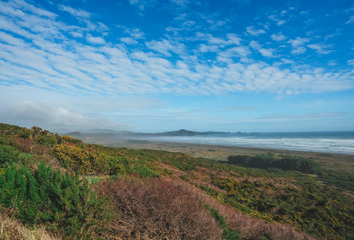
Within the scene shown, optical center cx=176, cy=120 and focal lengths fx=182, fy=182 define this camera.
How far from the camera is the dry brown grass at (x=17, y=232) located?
8.58 ft

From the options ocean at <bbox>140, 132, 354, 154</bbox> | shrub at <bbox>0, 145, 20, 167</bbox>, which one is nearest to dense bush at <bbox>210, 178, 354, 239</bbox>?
shrub at <bbox>0, 145, 20, 167</bbox>

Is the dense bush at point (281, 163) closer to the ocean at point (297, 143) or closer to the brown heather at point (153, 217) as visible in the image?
the ocean at point (297, 143)

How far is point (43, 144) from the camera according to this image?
9.50 meters

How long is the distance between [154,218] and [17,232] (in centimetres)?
218

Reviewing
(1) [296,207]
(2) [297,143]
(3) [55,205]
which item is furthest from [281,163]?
(2) [297,143]

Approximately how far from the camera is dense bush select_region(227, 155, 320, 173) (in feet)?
82.0

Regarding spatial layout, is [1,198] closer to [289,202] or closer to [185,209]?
[185,209]

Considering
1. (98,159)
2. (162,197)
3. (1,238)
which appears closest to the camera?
(1,238)

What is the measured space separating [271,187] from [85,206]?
52.6ft

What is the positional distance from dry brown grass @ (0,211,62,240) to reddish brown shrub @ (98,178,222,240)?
109 cm

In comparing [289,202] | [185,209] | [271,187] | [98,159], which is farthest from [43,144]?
[271,187]

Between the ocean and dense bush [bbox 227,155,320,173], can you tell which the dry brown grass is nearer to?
dense bush [bbox 227,155,320,173]

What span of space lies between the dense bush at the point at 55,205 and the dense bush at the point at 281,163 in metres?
28.6

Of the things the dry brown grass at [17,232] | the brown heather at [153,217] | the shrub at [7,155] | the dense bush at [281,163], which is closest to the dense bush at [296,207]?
the brown heather at [153,217]
